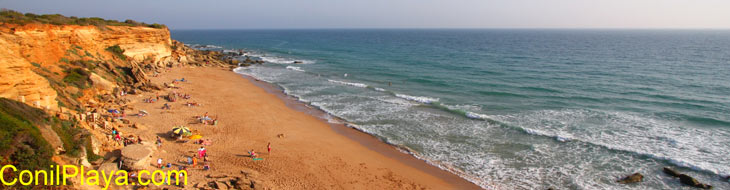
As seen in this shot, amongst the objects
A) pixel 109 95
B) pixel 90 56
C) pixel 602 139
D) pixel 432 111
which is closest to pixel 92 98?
pixel 109 95

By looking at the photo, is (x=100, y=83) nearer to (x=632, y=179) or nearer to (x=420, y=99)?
(x=420, y=99)

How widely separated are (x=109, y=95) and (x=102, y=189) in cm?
1845

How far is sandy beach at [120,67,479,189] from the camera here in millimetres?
17750

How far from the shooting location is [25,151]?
11094 millimetres

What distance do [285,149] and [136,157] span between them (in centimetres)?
789

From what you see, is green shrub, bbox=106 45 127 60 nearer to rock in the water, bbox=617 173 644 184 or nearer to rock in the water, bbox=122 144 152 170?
rock in the water, bbox=122 144 152 170

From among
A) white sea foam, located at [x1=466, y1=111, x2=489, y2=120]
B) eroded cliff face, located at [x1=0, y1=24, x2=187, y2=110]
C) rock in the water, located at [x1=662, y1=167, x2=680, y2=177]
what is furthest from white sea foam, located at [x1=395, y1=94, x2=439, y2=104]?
eroded cliff face, located at [x1=0, y1=24, x2=187, y2=110]

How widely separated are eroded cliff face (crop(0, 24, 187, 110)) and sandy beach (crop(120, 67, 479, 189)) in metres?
5.25

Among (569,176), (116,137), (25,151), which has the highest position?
(25,151)

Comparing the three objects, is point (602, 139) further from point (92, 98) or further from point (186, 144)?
point (92, 98)

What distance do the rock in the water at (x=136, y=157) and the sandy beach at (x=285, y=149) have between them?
1498mm

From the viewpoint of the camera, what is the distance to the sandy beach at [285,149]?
17750 mm

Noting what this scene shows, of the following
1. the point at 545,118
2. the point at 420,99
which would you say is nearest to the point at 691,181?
the point at 545,118

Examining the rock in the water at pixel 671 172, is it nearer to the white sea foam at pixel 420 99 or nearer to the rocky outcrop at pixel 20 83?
the white sea foam at pixel 420 99
